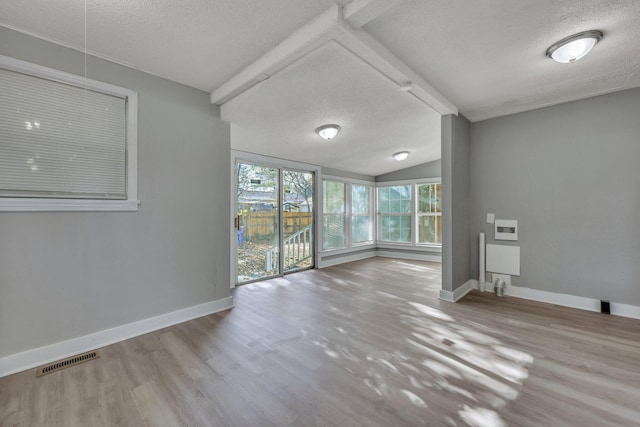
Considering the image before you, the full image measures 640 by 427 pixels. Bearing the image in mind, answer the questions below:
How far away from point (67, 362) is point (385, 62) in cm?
361

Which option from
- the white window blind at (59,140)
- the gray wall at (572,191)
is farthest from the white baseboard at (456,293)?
the white window blind at (59,140)

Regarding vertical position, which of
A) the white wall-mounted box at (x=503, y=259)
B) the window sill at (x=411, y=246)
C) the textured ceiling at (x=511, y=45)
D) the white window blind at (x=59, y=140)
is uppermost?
the textured ceiling at (x=511, y=45)

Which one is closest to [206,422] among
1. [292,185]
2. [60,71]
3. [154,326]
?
[154,326]

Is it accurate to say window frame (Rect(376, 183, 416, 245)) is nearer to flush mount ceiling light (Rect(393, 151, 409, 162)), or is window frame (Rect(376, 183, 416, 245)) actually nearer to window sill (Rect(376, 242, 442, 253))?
window sill (Rect(376, 242, 442, 253))

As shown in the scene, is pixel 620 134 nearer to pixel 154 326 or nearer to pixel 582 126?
pixel 582 126

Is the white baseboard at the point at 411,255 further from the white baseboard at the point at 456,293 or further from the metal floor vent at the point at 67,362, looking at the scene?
the metal floor vent at the point at 67,362

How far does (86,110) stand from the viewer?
227cm

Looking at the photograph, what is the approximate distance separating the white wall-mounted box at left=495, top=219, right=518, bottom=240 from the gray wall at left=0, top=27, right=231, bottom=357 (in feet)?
12.3

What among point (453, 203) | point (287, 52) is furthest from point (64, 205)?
point (453, 203)

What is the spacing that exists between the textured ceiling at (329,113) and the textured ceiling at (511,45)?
17.2 inches

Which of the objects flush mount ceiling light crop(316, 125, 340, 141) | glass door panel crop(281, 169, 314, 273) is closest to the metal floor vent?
glass door panel crop(281, 169, 314, 273)

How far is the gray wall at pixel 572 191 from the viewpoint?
9.62 feet

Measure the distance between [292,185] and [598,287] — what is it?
4576 mm

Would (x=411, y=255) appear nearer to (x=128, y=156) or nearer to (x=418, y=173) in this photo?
(x=418, y=173)
